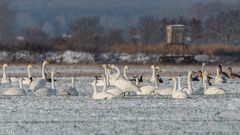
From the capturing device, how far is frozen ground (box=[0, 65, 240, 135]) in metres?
13.9

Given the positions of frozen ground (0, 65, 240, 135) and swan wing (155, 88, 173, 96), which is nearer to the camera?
frozen ground (0, 65, 240, 135)

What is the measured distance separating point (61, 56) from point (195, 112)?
3812 cm

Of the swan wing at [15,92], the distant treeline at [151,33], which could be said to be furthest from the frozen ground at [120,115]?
the distant treeline at [151,33]

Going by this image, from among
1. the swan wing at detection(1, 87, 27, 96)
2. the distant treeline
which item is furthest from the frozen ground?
the distant treeline

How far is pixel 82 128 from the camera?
46.2 feet

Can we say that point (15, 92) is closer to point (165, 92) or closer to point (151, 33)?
point (165, 92)

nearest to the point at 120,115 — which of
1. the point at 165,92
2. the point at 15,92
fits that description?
the point at 165,92

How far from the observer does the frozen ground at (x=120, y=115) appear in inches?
548

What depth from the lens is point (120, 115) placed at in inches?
640

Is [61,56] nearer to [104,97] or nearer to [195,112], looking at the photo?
[104,97]

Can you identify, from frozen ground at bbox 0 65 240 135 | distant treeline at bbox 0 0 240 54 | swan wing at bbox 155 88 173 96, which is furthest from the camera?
distant treeline at bbox 0 0 240 54

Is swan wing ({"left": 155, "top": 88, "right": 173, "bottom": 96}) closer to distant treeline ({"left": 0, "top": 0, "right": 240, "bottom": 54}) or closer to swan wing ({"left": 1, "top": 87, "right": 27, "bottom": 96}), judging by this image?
swan wing ({"left": 1, "top": 87, "right": 27, "bottom": 96})

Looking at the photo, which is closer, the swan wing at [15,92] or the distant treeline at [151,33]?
the swan wing at [15,92]

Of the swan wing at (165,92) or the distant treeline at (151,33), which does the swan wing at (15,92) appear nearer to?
the swan wing at (165,92)
